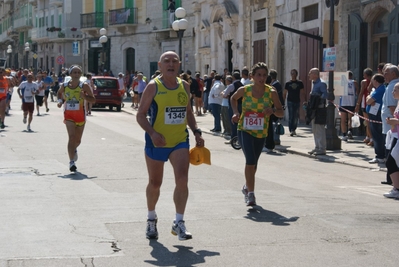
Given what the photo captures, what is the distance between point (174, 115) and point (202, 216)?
170 centimetres

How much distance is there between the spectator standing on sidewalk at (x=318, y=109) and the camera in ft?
56.7

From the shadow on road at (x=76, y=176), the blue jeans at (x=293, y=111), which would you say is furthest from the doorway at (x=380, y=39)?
the shadow on road at (x=76, y=176)

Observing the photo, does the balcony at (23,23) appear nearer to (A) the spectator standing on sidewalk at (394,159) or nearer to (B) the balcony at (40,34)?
(B) the balcony at (40,34)

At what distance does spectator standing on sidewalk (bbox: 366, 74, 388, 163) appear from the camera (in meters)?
15.2

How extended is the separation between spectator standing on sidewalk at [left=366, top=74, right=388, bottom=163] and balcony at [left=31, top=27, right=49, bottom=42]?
195ft

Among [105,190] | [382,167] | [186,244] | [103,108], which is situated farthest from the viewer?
[103,108]

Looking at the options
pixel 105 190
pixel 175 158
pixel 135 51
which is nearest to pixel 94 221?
pixel 175 158

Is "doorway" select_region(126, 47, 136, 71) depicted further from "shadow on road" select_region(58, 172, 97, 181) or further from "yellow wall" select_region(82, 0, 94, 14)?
"shadow on road" select_region(58, 172, 97, 181)

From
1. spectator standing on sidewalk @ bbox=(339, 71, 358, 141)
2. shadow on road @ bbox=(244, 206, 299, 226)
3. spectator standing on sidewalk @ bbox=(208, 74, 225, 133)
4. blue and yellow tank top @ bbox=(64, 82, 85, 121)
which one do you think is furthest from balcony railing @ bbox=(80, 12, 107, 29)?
shadow on road @ bbox=(244, 206, 299, 226)

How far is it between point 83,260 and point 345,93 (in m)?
13.4

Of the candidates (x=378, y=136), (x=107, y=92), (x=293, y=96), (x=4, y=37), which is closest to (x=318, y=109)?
(x=378, y=136)

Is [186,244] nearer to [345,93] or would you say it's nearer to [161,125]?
[161,125]

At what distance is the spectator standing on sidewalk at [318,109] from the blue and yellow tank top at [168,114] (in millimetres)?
9704

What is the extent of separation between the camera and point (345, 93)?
19500 millimetres
